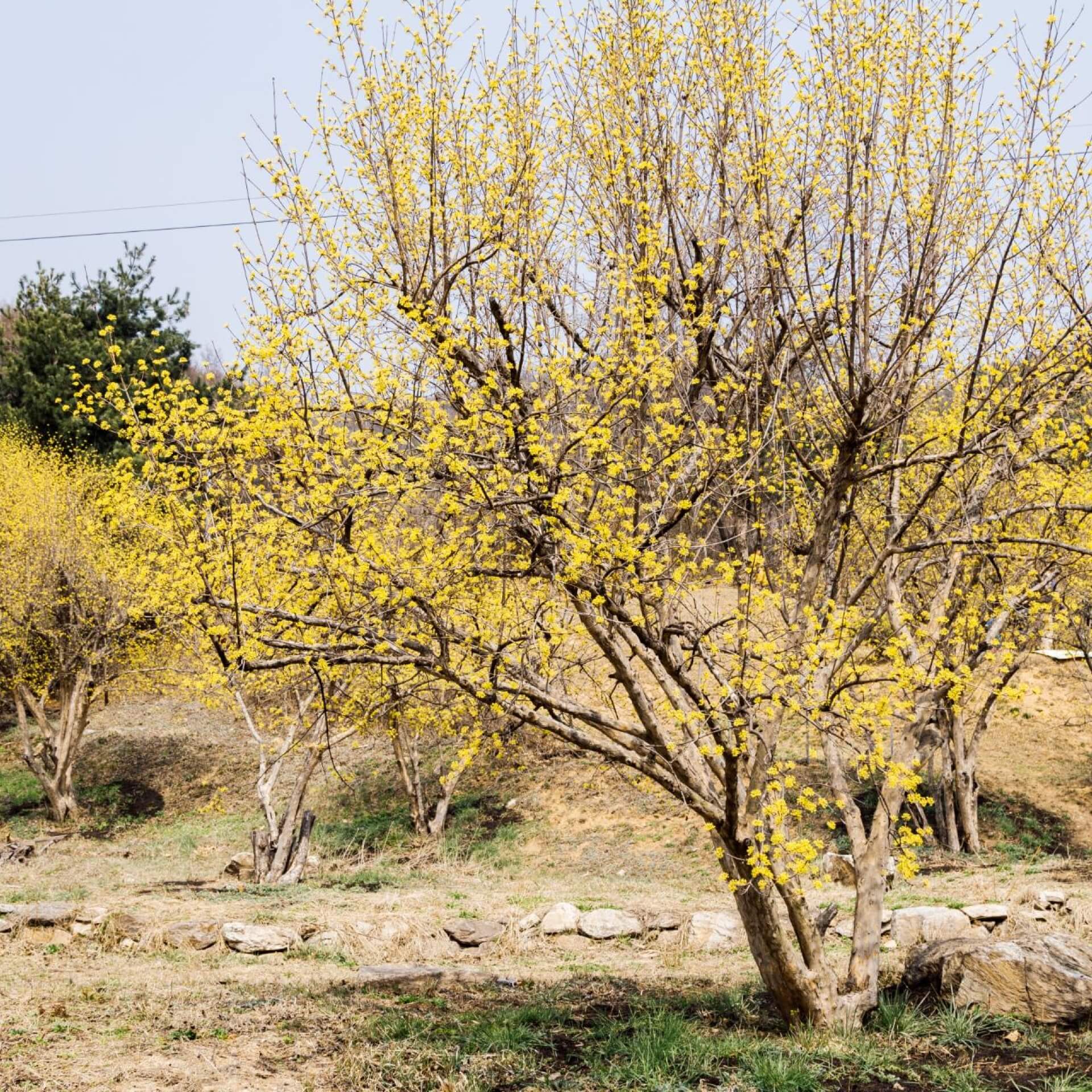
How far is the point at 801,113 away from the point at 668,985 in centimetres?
656

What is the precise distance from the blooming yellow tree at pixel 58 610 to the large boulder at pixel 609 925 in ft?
38.7

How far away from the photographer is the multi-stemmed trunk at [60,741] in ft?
63.7

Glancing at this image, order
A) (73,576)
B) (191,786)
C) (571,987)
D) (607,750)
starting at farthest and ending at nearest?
(191,786), (73,576), (571,987), (607,750)

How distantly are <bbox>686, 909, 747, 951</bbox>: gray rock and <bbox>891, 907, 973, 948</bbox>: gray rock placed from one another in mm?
1469

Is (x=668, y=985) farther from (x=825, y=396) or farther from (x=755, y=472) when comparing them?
(x=825, y=396)

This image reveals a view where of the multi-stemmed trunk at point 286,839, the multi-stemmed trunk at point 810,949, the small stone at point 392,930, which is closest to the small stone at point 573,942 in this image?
the small stone at point 392,930

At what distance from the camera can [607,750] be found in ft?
18.2

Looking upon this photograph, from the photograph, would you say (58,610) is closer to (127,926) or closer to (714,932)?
(127,926)

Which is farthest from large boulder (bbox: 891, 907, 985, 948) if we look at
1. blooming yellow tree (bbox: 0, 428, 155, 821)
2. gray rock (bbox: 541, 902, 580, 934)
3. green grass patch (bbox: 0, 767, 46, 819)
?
green grass patch (bbox: 0, 767, 46, 819)

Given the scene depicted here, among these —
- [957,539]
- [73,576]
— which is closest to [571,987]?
[957,539]

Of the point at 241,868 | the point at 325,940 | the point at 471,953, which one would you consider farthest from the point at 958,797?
the point at 241,868

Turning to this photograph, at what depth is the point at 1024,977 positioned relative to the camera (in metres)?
6.15

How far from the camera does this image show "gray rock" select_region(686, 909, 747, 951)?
9742 millimetres

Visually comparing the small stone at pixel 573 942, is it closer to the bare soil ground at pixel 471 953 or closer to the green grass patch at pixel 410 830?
the bare soil ground at pixel 471 953
